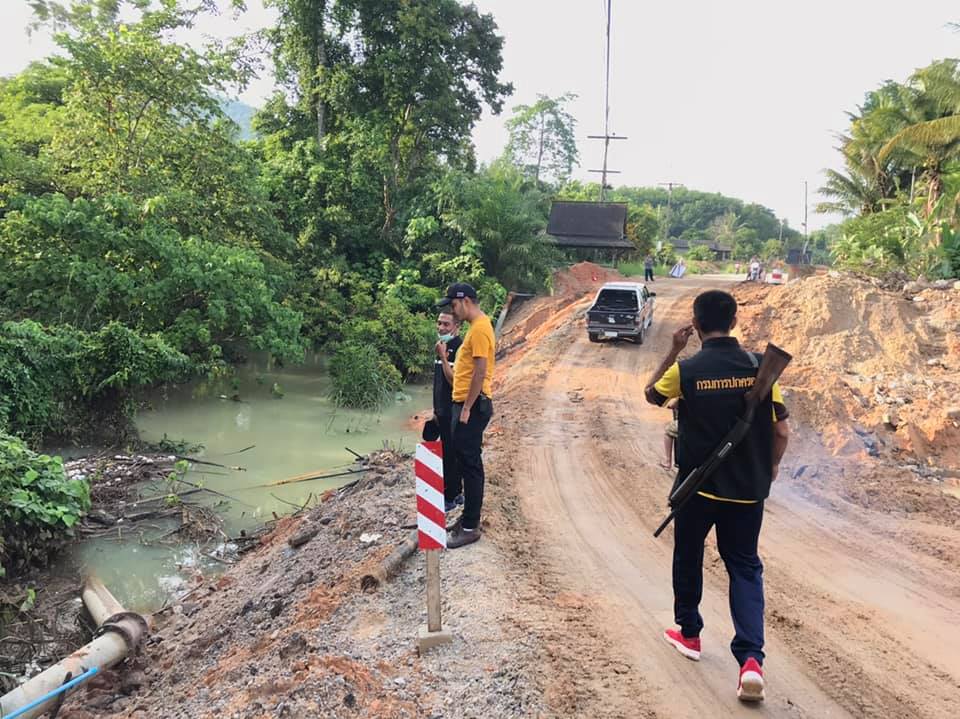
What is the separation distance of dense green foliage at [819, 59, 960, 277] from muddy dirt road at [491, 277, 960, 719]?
15083mm

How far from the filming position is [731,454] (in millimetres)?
3582

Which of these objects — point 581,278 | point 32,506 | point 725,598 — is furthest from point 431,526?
point 581,278

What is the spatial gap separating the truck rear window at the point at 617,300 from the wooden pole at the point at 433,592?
631 inches

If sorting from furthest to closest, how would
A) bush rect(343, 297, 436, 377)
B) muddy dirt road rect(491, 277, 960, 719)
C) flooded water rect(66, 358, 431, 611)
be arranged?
bush rect(343, 297, 436, 377), flooded water rect(66, 358, 431, 611), muddy dirt road rect(491, 277, 960, 719)

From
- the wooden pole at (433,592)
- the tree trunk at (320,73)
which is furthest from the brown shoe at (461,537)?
the tree trunk at (320,73)

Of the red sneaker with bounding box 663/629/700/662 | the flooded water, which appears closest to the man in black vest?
the red sneaker with bounding box 663/629/700/662

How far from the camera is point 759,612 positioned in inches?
146

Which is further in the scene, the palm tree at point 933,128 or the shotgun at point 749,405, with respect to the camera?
the palm tree at point 933,128

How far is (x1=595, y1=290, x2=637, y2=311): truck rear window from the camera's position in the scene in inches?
776

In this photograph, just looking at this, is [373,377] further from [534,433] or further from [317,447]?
[534,433]

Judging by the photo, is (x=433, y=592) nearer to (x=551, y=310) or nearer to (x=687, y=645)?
(x=687, y=645)

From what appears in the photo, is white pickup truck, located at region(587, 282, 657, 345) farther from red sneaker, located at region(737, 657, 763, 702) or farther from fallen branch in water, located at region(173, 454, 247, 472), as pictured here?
red sneaker, located at region(737, 657, 763, 702)

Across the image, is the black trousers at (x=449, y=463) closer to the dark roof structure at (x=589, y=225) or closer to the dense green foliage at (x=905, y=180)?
the dense green foliage at (x=905, y=180)

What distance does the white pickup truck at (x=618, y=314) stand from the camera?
63.6 feet
